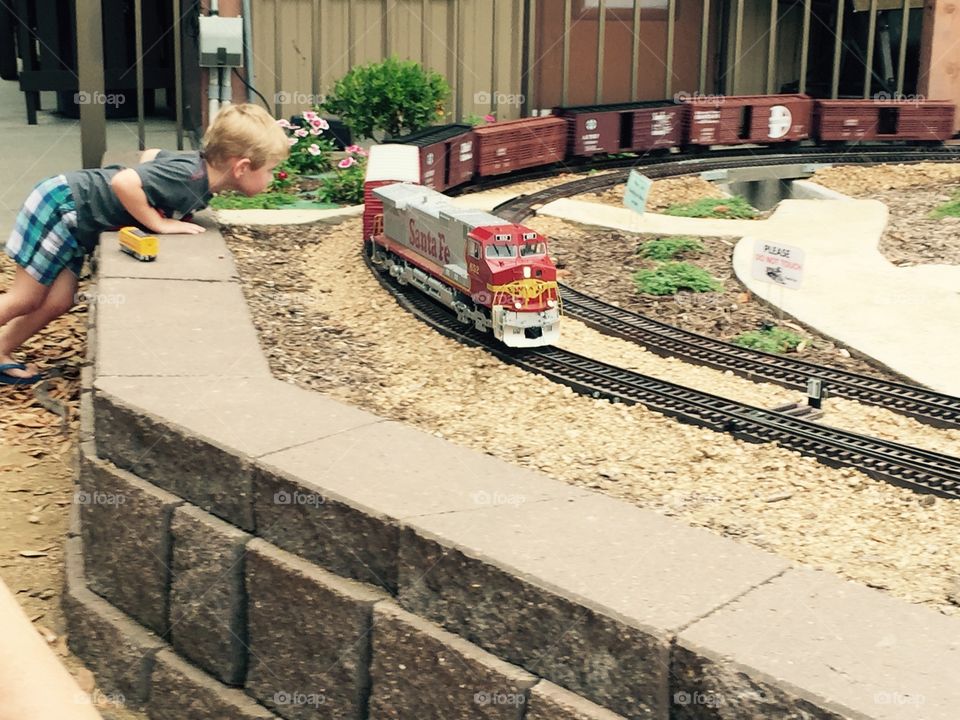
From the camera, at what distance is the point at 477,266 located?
842 cm

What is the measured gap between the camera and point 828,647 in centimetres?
325

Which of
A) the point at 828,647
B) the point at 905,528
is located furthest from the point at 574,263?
the point at 828,647

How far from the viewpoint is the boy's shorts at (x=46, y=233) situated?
7637mm

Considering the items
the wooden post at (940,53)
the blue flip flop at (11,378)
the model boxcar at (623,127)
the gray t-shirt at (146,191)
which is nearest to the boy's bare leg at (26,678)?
the blue flip flop at (11,378)

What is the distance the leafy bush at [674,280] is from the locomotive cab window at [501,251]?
2.62 m

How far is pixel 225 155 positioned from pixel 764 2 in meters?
16.1

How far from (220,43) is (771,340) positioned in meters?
7.43

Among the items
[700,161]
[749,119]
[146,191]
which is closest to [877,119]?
[749,119]

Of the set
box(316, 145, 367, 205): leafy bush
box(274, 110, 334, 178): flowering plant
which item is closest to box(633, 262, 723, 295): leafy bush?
box(316, 145, 367, 205): leafy bush

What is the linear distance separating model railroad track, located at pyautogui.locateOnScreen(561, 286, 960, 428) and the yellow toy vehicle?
335 cm

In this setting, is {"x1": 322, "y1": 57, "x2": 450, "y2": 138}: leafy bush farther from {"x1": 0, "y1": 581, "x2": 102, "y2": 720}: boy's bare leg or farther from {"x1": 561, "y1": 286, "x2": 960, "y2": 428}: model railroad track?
{"x1": 0, "y1": 581, "x2": 102, "y2": 720}: boy's bare leg

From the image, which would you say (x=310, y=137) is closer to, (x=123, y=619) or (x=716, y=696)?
(x=123, y=619)

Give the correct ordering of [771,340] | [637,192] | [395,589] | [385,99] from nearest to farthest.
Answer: [395,589] < [771,340] < [637,192] < [385,99]

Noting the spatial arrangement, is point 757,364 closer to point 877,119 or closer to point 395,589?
point 395,589
